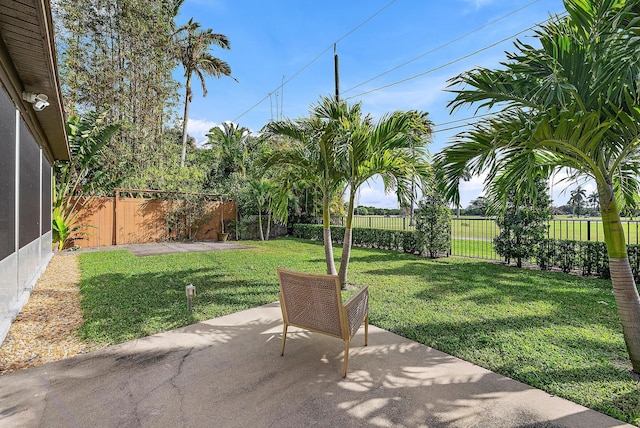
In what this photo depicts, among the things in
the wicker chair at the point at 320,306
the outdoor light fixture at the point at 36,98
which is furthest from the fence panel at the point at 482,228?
the outdoor light fixture at the point at 36,98

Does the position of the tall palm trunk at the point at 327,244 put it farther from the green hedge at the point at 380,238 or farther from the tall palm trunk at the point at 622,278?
the green hedge at the point at 380,238

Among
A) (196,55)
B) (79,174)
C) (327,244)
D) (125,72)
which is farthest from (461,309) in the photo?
(196,55)

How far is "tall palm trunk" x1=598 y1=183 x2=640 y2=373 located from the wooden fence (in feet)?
49.5

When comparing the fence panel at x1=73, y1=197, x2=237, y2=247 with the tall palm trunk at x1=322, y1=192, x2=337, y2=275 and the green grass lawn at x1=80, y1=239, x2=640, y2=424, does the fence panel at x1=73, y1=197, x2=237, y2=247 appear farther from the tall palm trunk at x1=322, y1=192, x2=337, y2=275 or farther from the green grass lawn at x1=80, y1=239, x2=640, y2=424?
the tall palm trunk at x1=322, y1=192, x2=337, y2=275

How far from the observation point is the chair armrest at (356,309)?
9.34 feet

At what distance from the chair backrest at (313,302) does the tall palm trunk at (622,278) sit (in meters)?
2.61

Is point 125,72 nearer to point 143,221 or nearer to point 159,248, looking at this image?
point 143,221

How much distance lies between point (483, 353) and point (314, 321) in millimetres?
1866

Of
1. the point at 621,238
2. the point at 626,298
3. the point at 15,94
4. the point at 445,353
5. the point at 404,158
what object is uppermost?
the point at 15,94

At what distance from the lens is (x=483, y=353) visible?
10.4 feet

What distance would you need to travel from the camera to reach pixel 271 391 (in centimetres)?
250

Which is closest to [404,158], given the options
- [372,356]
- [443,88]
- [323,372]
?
[443,88]

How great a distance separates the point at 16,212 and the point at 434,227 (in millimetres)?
9889

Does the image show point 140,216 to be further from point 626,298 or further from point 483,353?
point 626,298
